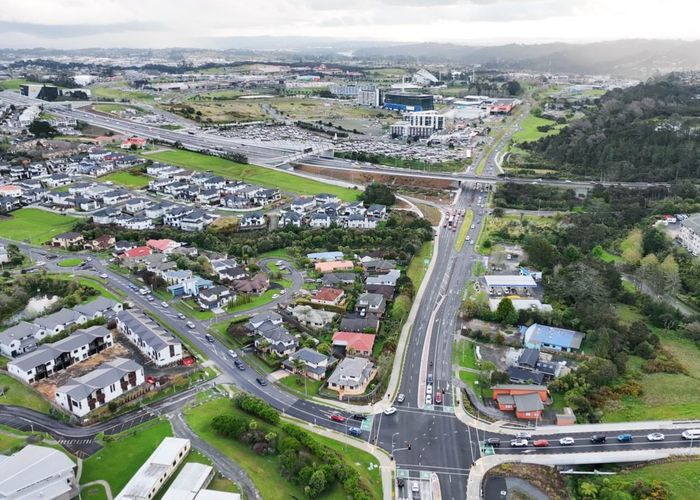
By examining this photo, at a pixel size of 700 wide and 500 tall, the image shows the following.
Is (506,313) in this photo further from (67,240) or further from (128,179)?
Answer: (128,179)

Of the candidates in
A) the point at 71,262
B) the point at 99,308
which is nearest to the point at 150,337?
the point at 99,308

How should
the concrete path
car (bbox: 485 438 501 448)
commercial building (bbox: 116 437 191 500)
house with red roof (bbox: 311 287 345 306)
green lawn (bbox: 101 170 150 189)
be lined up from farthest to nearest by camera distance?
green lawn (bbox: 101 170 150 189) → house with red roof (bbox: 311 287 345 306) → car (bbox: 485 438 501 448) → the concrete path → commercial building (bbox: 116 437 191 500)

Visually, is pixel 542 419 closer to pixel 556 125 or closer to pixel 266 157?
pixel 266 157

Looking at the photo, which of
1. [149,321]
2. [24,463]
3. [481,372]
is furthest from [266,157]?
[24,463]

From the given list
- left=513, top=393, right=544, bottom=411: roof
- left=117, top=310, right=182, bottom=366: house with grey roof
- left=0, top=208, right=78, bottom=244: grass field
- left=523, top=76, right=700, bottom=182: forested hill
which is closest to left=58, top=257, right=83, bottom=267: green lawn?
left=0, top=208, right=78, bottom=244: grass field

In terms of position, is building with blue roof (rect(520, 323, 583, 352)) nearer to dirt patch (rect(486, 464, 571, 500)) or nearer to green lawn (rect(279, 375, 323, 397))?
dirt patch (rect(486, 464, 571, 500))

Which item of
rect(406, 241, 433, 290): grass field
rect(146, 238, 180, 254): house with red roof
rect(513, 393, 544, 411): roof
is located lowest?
rect(513, 393, 544, 411): roof
